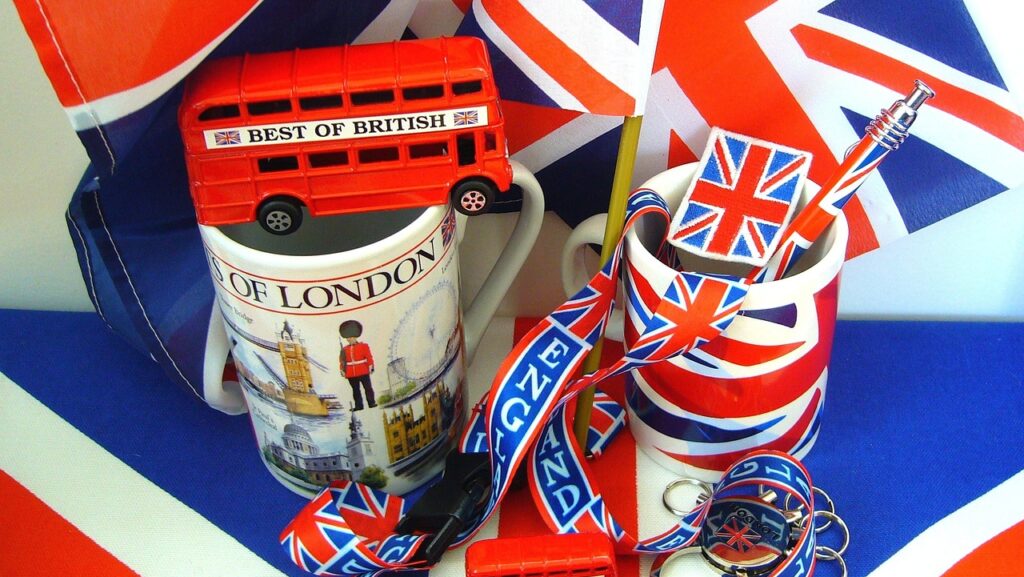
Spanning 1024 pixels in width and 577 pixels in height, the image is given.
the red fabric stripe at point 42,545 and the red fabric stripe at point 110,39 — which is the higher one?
the red fabric stripe at point 110,39

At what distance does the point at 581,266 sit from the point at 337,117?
21 cm

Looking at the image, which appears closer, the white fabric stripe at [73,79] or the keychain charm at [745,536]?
the white fabric stripe at [73,79]

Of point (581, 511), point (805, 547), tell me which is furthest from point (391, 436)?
point (805, 547)

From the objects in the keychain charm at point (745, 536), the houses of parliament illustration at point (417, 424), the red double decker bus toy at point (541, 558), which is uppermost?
the houses of parliament illustration at point (417, 424)

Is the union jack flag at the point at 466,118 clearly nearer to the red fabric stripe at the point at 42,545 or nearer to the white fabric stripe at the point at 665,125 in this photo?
the white fabric stripe at the point at 665,125

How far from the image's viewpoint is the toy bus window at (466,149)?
18.0 inches

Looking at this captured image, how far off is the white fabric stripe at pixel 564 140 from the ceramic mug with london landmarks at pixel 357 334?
50 millimetres

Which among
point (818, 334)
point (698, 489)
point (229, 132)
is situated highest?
point (229, 132)

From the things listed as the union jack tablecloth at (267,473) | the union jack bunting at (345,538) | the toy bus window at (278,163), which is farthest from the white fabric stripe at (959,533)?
the toy bus window at (278,163)

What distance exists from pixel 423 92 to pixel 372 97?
0.08 feet

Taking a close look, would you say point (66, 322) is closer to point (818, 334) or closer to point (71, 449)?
point (71, 449)

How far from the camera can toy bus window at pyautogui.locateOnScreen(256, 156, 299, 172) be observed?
448mm

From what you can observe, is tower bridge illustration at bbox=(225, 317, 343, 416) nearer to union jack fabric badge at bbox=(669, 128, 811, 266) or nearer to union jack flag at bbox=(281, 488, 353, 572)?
union jack flag at bbox=(281, 488, 353, 572)

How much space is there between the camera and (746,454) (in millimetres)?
548
